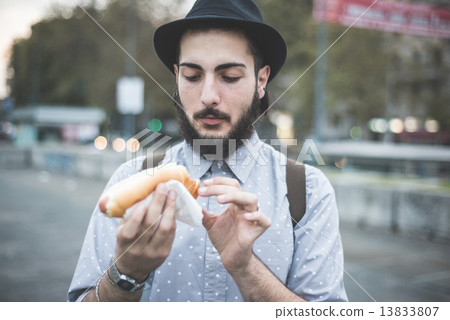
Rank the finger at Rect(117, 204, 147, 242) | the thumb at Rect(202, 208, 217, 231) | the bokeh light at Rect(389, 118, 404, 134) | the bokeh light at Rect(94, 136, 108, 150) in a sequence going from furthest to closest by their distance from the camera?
the bokeh light at Rect(94, 136, 108, 150) → the bokeh light at Rect(389, 118, 404, 134) → the thumb at Rect(202, 208, 217, 231) → the finger at Rect(117, 204, 147, 242)

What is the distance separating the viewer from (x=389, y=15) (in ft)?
32.9

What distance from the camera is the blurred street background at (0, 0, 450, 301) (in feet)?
22.3

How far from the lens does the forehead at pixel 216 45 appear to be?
2.02m

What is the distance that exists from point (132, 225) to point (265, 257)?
76 cm

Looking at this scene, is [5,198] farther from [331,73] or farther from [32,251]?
[331,73]

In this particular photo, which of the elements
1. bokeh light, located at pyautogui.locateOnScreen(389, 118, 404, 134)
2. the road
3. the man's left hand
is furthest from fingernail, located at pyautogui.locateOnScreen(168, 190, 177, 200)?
bokeh light, located at pyautogui.locateOnScreen(389, 118, 404, 134)

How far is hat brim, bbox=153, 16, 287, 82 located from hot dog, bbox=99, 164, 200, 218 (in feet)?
2.45

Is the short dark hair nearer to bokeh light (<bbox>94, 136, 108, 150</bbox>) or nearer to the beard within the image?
the beard

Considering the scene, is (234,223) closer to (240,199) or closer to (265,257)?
(240,199)

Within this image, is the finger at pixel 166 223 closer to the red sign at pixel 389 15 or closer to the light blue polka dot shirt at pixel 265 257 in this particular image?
the light blue polka dot shirt at pixel 265 257

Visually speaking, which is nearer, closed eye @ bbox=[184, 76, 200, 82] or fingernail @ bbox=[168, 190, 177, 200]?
fingernail @ bbox=[168, 190, 177, 200]

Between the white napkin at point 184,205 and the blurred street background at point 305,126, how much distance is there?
4.73 ft

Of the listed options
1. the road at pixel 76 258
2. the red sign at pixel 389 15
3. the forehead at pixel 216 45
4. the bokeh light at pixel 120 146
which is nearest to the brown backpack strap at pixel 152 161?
the forehead at pixel 216 45

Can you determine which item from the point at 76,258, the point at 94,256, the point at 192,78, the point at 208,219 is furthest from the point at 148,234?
the point at 76,258
